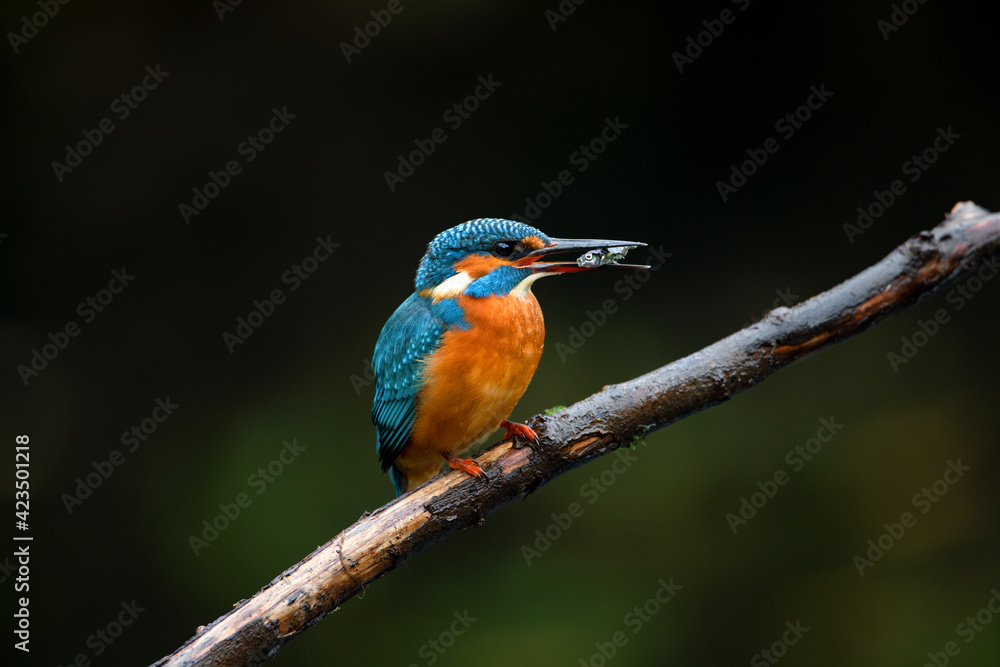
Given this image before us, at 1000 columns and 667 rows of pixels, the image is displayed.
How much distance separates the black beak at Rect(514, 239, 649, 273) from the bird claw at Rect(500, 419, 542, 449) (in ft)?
1.47

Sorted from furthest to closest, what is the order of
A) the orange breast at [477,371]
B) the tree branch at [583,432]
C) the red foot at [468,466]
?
the orange breast at [477,371]
the red foot at [468,466]
the tree branch at [583,432]

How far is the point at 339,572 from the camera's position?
1.87 m

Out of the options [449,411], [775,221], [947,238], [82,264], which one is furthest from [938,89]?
[82,264]

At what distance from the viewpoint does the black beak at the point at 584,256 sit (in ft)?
6.97

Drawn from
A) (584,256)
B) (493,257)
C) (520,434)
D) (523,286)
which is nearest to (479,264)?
(493,257)

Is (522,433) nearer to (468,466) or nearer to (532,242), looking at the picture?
(468,466)

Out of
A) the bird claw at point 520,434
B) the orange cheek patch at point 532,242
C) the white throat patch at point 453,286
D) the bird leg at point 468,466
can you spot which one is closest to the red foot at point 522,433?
the bird claw at point 520,434

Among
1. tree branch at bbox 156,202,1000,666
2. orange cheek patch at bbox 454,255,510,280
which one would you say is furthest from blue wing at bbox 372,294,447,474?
tree branch at bbox 156,202,1000,666

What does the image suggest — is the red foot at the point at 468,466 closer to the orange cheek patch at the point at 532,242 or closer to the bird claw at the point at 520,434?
the bird claw at the point at 520,434

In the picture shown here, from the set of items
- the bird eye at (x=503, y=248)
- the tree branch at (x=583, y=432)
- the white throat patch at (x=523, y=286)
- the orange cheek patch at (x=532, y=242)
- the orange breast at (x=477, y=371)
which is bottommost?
the tree branch at (x=583, y=432)

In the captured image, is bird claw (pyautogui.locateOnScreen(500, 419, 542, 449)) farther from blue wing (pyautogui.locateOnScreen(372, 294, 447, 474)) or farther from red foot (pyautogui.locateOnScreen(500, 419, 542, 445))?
blue wing (pyautogui.locateOnScreen(372, 294, 447, 474))

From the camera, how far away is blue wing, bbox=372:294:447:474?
2.19m

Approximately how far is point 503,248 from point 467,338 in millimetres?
290

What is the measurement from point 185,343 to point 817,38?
12.1 feet
